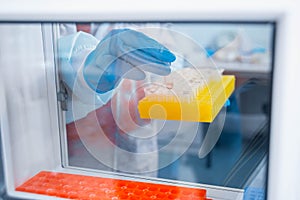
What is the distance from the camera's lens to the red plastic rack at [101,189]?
0.58 metres

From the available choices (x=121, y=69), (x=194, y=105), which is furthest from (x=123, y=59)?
(x=194, y=105)

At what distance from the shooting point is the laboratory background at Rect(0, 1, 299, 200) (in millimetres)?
583

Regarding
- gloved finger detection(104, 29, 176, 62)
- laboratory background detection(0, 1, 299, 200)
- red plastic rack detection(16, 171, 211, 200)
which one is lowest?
red plastic rack detection(16, 171, 211, 200)

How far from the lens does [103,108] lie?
2.21 ft

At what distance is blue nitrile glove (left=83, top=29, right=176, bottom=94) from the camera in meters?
0.57

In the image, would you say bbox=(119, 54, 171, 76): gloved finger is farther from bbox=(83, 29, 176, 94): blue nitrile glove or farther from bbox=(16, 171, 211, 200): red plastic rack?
bbox=(16, 171, 211, 200): red plastic rack

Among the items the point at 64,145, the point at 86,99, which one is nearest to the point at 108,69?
the point at 86,99

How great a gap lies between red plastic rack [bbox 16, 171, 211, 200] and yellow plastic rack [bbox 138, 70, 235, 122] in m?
0.12

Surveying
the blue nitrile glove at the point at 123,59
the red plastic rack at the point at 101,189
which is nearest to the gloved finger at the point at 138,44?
the blue nitrile glove at the point at 123,59

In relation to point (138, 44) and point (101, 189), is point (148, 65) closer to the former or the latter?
point (138, 44)

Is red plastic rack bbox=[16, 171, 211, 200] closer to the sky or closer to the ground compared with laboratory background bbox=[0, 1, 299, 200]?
closer to the ground

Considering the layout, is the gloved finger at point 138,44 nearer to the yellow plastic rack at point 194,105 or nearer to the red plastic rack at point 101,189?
the yellow plastic rack at point 194,105

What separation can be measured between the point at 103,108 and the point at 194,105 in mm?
191

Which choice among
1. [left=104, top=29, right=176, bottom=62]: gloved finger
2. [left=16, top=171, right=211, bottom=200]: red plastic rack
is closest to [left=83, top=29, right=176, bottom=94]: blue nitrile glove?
[left=104, top=29, right=176, bottom=62]: gloved finger
